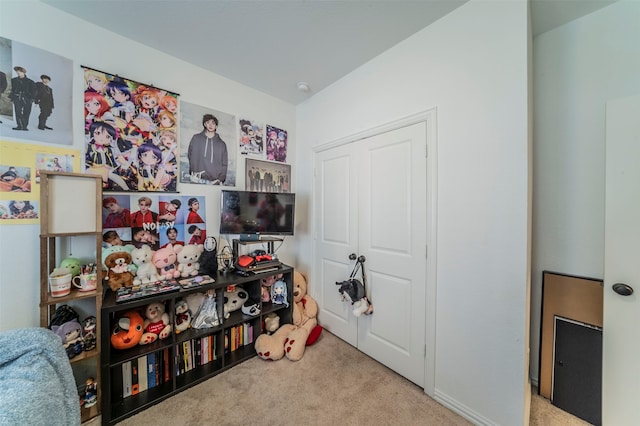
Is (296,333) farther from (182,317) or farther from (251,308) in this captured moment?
(182,317)

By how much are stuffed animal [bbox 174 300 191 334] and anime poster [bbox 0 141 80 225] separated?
101 cm

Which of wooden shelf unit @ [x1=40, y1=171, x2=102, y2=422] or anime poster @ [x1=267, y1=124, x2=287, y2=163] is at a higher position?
anime poster @ [x1=267, y1=124, x2=287, y2=163]

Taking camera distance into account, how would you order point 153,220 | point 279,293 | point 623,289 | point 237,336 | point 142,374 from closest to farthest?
point 623,289
point 142,374
point 153,220
point 237,336
point 279,293

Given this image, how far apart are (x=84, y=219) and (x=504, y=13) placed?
2.70 m

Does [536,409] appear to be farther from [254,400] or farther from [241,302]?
[241,302]

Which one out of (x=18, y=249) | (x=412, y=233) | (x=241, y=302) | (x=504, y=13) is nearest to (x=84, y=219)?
(x=18, y=249)

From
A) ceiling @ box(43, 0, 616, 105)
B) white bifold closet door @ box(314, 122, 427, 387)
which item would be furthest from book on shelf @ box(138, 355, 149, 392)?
ceiling @ box(43, 0, 616, 105)

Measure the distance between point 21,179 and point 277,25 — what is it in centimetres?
187

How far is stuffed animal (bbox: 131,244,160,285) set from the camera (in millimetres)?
1664

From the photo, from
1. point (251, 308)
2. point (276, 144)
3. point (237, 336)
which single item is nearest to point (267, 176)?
point (276, 144)

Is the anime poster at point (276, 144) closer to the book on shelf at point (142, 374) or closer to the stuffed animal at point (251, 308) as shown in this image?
the stuffed animal at point (251, 308)

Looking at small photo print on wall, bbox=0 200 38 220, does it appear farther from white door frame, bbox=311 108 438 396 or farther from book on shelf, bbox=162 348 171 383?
white door frame, bbox=311 108 438 396

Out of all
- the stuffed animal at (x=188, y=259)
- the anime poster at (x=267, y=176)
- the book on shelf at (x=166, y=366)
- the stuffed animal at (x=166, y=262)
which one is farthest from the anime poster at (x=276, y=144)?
the book on shelf at (x=166, y=366)

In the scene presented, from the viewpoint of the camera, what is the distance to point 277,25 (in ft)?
5.10
